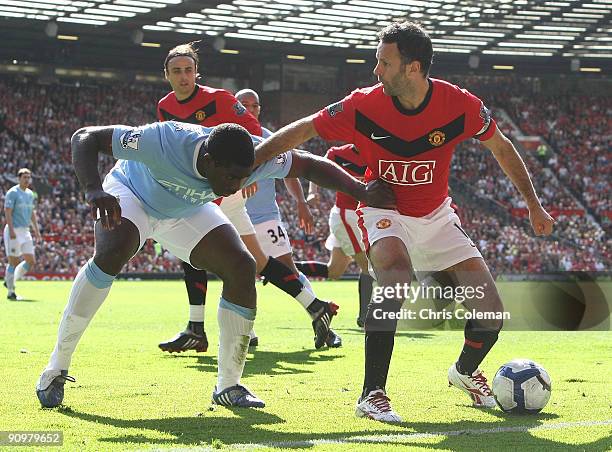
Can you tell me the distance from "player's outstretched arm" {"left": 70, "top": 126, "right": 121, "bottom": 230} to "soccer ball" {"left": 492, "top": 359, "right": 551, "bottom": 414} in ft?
7.83

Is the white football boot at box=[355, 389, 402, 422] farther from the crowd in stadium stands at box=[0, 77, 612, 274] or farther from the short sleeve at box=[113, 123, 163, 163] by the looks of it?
the crowd in stadium stands at box=[0, 77, 612, 274]

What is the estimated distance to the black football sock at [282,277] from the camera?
30.6 ft

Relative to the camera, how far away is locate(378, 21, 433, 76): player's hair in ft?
18.9

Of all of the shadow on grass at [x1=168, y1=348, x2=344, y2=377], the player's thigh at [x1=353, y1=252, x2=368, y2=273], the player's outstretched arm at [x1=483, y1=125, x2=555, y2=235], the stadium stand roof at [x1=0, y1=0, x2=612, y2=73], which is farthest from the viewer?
the stadium stand roof at [x1=0, y1=0, x2=612, y2=73]

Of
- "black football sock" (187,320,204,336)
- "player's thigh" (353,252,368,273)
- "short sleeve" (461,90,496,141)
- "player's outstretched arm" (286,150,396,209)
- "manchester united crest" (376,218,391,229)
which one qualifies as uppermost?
"short sleeve" (461,90,496,141)

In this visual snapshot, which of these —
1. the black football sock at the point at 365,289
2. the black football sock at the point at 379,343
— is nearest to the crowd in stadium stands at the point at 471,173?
the black football sock at the point at 365,289

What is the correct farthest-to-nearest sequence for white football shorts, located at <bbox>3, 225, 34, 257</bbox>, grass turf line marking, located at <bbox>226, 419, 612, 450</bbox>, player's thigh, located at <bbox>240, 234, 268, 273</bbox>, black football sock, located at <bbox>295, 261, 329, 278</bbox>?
white football shorts, located at <bbox>3, 225, 34, 257</bbox> → black football sock, located at <bbox>295, 261, 329, 278</bbox> → player's thigh, located at <bbox>240, 234, 268, 273</bbox> → grass turf line marking, located at <bbox>226, 419, 612, 450</bbox>

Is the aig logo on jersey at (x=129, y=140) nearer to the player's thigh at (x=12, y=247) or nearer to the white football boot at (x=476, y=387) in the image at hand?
the white football boot at (x=476, y=387)

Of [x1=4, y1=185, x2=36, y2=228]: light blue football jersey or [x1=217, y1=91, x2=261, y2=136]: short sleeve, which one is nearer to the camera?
[x1=217, y1=91, x2=261, y2=136]: short sleeve

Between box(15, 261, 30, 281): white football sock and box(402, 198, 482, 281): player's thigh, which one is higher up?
box(402, 198, 482, 281): player's thigh

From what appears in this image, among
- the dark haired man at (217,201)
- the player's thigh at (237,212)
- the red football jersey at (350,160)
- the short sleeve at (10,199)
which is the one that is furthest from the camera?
the short sleeve at (10,199)

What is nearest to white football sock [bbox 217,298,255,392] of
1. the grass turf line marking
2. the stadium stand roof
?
the grass turf line marking

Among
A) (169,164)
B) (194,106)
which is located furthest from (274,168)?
(194,106)

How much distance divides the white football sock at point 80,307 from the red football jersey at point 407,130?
1533 millimetres
